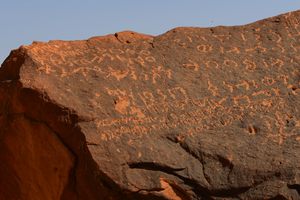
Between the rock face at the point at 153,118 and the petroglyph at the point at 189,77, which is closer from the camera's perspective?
the rock face at the point at 153,118

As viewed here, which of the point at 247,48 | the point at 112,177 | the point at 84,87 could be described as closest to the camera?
Result: the point at 112,177

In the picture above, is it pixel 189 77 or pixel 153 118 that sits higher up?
pixel 189 77

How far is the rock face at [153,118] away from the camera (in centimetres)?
451

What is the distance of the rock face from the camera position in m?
4.51

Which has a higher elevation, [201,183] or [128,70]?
[128,70]

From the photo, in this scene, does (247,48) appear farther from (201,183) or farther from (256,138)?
(201,183)

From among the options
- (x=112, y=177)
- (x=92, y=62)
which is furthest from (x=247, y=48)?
(x=112, y=177)

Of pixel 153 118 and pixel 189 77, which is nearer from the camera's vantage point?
pixel 153 118

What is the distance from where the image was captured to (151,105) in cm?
480

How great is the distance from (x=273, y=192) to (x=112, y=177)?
1.10 m

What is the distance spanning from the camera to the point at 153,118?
473 cm

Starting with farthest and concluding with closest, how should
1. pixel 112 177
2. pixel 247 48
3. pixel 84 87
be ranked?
pixel 247 48, pixel 84 87, pixel 112 177

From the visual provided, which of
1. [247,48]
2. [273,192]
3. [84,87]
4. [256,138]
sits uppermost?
[247,48]

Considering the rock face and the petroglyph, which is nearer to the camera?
the rock face
